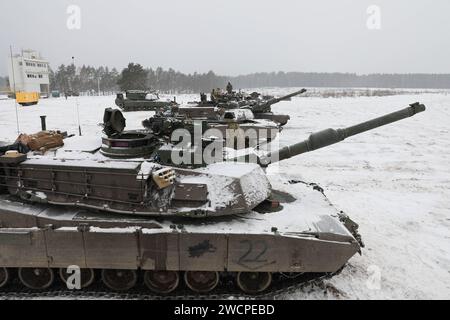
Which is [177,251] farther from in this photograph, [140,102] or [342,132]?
[140,102]

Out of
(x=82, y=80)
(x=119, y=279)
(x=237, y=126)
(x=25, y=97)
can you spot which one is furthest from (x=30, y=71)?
(x=119, y=279)

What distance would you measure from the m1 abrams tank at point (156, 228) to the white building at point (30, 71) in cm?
6340

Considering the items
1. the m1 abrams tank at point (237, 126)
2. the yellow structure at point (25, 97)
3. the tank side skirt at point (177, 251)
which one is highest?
the yellow structure at point (25, 97)

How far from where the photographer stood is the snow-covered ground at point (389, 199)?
7863 mm

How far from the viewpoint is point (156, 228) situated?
22.9 ft

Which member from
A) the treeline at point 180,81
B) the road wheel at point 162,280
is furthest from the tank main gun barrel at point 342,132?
the treeline at point 180,81

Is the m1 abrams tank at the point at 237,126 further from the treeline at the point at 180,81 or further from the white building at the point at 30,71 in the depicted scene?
the treeline at the point at 180,81

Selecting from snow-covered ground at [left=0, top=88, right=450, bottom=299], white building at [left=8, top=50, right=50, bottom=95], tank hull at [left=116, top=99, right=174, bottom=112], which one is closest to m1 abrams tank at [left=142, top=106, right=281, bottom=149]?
snow-covered ground at [left=0, top=88, right=450, bottom=299]

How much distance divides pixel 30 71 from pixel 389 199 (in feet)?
235

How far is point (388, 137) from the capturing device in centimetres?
2497

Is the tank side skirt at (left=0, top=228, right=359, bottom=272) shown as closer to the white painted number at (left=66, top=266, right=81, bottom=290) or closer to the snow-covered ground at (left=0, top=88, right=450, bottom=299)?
the white painted number at (left=66, top=266, right=81, bottom=290)

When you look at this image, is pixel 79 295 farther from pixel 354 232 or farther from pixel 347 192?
pixel 347 192

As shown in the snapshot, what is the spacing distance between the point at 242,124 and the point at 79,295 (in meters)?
14.7
